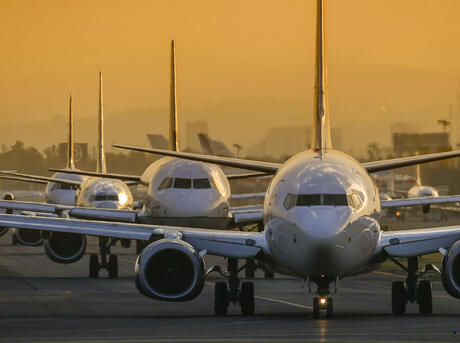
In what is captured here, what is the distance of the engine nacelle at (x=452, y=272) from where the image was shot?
26.7 m

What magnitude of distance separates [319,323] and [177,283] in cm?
384

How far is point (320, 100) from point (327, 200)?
6.25 metres

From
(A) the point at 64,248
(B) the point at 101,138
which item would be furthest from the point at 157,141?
(A) the point at 64,248

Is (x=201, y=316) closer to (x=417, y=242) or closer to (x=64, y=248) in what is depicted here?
(x=417, y=242)

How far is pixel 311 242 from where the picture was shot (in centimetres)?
2583

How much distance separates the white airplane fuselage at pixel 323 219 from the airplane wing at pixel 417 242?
0.59 meters

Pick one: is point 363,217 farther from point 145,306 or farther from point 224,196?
point 224,196

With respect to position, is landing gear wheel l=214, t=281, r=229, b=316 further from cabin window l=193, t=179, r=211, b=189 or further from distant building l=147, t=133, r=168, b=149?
distant building l=147, t=133, r=168, b=149

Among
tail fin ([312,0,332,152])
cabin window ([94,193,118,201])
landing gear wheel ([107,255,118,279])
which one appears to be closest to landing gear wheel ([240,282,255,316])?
tail fin ([312,0,332,152])

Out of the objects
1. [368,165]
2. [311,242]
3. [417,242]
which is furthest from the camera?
[368,165]

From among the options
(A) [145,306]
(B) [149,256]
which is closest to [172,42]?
(A) [145,306]

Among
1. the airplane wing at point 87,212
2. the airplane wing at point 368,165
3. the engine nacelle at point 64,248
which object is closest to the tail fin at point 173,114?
the airplane wing at point 87,212

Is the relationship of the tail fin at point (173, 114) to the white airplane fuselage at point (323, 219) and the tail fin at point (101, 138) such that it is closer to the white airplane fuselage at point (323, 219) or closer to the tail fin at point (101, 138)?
the tail fin at point (101, 138)

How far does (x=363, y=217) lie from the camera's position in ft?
87.6
